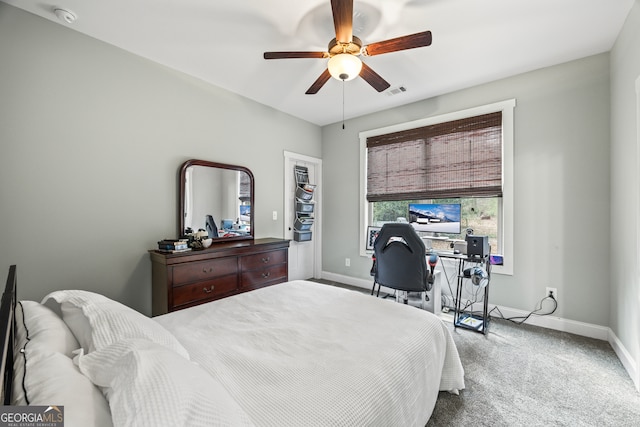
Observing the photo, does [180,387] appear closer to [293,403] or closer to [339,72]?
[293,403]

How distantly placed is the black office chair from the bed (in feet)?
3.00

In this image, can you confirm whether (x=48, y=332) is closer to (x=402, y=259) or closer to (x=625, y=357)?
(x=402, y=259)

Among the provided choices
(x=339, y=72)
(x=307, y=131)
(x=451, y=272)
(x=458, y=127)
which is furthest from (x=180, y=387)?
(x=307, y=131)

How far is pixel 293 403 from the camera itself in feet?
2.93

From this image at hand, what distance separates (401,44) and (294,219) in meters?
2.92

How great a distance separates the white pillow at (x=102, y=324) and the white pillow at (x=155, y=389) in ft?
0.32

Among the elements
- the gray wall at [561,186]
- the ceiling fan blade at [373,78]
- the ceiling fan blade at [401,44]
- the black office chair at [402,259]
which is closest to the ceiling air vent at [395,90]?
the gray wall at [561,186]

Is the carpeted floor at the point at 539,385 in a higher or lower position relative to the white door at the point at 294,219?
lower

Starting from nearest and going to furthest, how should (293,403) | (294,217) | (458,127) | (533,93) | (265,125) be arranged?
(293,403) < (533,93) < (458,127) < (265,125) < (294,217)

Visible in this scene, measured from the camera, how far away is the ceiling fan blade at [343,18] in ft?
5.28

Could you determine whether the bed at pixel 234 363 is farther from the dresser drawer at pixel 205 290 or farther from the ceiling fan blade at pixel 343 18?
the ceiling fan blade at pixel 343 18

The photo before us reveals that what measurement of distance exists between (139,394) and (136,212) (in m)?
2.44

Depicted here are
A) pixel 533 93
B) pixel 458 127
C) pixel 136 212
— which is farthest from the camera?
pixel 458 127

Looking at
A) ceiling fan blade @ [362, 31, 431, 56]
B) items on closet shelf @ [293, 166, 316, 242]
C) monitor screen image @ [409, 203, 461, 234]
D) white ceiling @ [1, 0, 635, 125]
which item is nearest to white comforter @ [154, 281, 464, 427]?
ceiling fan blade @ [362, 31, 431, 56]
